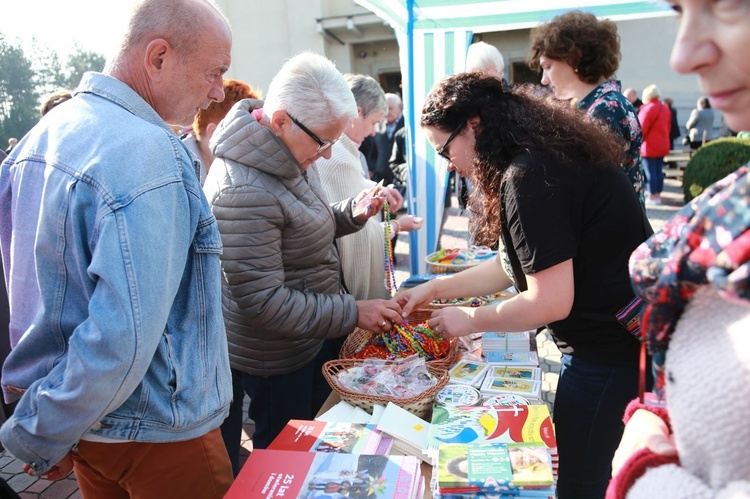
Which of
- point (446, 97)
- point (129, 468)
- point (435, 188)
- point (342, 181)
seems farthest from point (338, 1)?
point (129, 468)

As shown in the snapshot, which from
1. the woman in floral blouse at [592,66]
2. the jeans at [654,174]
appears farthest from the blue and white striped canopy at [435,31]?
the jeans at [654,174]

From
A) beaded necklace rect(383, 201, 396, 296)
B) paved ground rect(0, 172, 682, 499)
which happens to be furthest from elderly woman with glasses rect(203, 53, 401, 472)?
paved ground rect(0, 172, 682, 499)

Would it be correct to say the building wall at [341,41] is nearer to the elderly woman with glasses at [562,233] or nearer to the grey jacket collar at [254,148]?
the grey jacket collar at [254,148]

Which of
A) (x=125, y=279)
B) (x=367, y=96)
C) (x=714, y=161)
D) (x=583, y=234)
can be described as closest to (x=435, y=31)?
(x=367, y=96)

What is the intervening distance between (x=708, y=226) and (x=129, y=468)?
1382 mm

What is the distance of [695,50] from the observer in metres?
0.63

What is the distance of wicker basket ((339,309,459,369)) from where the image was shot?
1.98 meters

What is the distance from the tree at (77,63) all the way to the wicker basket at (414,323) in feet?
25.0

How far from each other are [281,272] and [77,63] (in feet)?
27.0

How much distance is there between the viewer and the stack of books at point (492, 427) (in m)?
1.42

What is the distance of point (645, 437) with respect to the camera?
30.4 inches

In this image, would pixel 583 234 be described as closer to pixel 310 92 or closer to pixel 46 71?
pixel 310 92

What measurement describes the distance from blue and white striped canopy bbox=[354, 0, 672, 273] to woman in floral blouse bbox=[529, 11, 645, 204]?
1237 millimetres

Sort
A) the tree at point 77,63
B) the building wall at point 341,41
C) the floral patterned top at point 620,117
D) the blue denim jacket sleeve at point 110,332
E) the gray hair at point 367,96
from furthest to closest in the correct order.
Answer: the building wall at point 341,41
the tree at point 77,63
the gray hair at point 367,96
the floral patterned top at point 620,117
the blue denim jacket sleeve at point 110,332
